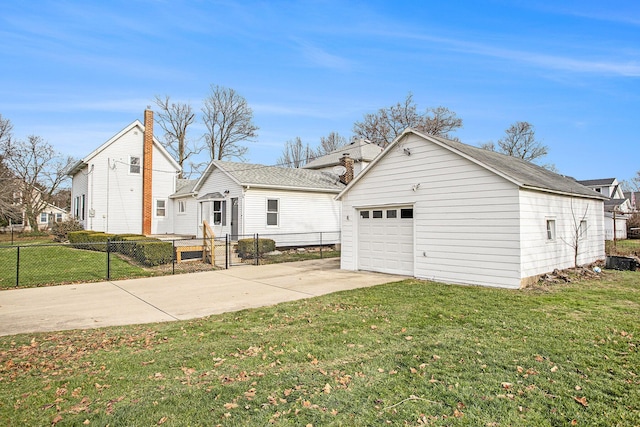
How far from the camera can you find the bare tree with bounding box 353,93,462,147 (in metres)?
→ 39.9

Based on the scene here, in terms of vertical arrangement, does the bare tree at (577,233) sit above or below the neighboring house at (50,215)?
below

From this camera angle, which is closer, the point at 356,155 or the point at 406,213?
the point at 406,213

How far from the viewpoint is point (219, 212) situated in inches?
787

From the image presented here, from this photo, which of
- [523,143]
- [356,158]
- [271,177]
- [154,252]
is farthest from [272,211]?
[523,143]

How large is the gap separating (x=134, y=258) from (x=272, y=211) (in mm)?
6804

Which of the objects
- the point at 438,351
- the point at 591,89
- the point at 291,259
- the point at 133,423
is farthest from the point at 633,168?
the point at 133,423

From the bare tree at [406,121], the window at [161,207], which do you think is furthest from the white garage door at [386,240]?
the bare tree at [406,121]

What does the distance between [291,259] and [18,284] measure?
9.55m

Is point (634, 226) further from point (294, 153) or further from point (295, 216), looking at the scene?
point (294, 153)

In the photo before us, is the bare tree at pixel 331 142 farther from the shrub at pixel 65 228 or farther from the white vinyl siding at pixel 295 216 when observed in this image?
the shrub at pixel 65 228

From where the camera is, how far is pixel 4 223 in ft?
137

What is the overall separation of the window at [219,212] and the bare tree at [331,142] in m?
31.5

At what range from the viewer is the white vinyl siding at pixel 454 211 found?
366 inches

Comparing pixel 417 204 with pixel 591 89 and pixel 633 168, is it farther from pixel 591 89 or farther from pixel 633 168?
pixel 633 168
